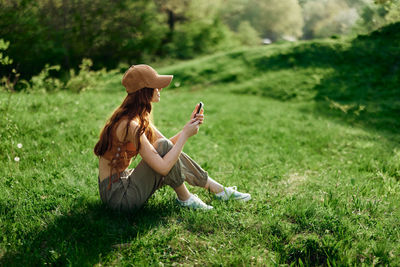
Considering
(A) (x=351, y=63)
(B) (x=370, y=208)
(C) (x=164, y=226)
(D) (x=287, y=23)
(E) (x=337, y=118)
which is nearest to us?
(C) (x=164, y=226)

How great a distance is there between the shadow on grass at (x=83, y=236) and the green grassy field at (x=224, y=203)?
1cm

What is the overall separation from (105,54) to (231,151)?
2109 cm

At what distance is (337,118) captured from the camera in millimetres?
8508

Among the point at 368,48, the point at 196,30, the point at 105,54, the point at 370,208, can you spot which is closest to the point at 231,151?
the point at 370,208

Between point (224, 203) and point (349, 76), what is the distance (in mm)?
10976

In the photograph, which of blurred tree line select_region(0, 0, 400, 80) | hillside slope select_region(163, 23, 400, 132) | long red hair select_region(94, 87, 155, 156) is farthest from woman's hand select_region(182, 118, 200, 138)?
blurred tree line select_region(0, 0, 400, 80)

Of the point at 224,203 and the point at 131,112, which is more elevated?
the point at 131,112

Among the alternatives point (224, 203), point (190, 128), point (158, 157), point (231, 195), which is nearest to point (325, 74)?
point (231, 195)

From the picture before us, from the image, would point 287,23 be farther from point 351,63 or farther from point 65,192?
point 65,192

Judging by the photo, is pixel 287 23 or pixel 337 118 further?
pixel 287 23

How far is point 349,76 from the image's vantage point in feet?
38.6

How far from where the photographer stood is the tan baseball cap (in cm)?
259

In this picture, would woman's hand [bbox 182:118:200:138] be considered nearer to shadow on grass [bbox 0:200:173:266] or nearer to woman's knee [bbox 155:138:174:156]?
woman's knee [bbox 155:138:174:156]

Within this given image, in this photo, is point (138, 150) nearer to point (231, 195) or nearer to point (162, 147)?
point (162, 147)
